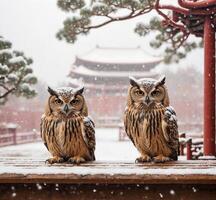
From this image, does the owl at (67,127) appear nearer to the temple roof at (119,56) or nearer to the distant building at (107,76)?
the distant building at (107,76)

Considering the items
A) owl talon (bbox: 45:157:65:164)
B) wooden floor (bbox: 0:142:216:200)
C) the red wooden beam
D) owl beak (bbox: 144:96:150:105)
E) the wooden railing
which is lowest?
the wooden railing

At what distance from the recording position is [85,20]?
6.51 meters

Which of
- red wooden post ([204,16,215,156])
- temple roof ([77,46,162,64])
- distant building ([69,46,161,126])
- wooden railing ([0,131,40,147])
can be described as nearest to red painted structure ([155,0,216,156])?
red wooden post ([204,16,215,156])

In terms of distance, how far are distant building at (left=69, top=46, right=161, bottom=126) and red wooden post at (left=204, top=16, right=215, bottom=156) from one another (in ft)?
56.9

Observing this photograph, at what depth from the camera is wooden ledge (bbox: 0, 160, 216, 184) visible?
60.2 inches

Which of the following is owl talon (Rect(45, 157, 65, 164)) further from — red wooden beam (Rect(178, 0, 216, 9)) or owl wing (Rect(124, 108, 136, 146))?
red wooden beam (Rect(178, 0, 216, 9))

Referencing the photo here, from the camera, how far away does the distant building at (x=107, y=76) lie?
23119 mm

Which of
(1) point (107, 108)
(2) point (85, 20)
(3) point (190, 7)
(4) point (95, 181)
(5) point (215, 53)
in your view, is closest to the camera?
(4) point (95, 181)

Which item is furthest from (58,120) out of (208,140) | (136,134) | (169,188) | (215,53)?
(215,53)

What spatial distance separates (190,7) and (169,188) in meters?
3.71

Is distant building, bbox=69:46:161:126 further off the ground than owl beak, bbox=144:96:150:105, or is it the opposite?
distant building, bbox=69:46:161:126

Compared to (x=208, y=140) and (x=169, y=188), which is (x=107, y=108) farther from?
(x=169, y=188)

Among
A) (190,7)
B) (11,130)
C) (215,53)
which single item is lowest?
(11,130)

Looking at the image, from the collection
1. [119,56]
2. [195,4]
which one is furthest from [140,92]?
[119,56]
